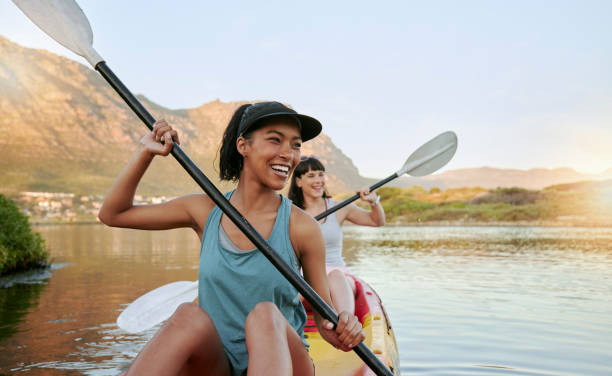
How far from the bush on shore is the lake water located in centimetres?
43

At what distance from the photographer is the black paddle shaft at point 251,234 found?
2.07 m

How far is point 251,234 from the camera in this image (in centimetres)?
208

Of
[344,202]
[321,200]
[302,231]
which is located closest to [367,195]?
[344,202]

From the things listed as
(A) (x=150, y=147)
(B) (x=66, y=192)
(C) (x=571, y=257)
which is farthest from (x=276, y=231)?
(B) (x=66, y=192)

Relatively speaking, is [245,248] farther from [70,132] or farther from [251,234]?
[70,132]

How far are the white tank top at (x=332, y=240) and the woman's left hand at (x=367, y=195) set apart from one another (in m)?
0.39

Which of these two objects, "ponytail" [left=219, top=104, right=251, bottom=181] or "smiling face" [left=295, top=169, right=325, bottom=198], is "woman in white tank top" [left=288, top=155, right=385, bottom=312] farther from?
"ponytail" [left=219, top=104, right=251, bottom=181]

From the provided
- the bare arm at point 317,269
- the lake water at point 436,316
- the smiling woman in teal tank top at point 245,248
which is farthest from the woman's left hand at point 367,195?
the bare arm at point 317,269

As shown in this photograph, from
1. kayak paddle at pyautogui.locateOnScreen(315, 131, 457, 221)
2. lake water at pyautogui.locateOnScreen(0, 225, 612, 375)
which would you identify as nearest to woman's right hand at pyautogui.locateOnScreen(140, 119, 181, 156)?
lake water at pyautogui.locateOnScreen(0, 225, 612, 375)

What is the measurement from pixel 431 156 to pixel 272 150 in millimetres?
4047

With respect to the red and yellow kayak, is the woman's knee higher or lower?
higher

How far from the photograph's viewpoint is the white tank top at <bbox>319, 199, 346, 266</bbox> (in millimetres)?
5066

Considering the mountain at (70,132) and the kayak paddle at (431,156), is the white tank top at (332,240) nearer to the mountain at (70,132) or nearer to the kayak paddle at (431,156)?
the kayak paddle at (431,156)

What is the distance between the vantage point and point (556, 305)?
25.8 feet
